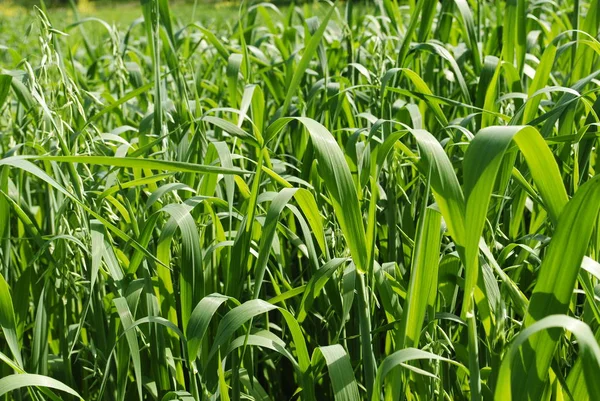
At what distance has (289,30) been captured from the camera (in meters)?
2.01

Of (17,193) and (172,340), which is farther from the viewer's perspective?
(17,193)

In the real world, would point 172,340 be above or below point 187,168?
below

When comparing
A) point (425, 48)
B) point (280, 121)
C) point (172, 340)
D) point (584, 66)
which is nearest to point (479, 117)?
point (425, 48)

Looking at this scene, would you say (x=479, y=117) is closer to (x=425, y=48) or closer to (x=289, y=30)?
(x=425, y=48)

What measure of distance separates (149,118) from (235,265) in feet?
1.73

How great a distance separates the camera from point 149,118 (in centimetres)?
135

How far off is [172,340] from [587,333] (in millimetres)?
639

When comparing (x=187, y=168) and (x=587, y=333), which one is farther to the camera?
(x=187, y=168)

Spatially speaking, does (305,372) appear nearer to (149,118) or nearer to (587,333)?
(587,333)

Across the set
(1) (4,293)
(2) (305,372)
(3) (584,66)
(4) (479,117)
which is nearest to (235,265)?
(2) (305,372)

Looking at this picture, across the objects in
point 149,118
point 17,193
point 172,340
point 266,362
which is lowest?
point 266,362

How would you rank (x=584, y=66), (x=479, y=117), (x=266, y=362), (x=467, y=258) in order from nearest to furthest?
1. (x=467, y=258)
2. (x=266, y=362)
3. (x=479, y=117)
4. (x=584, y=66)

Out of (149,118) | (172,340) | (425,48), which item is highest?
(425,48)

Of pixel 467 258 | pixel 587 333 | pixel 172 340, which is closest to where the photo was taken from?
pixel 587 333
